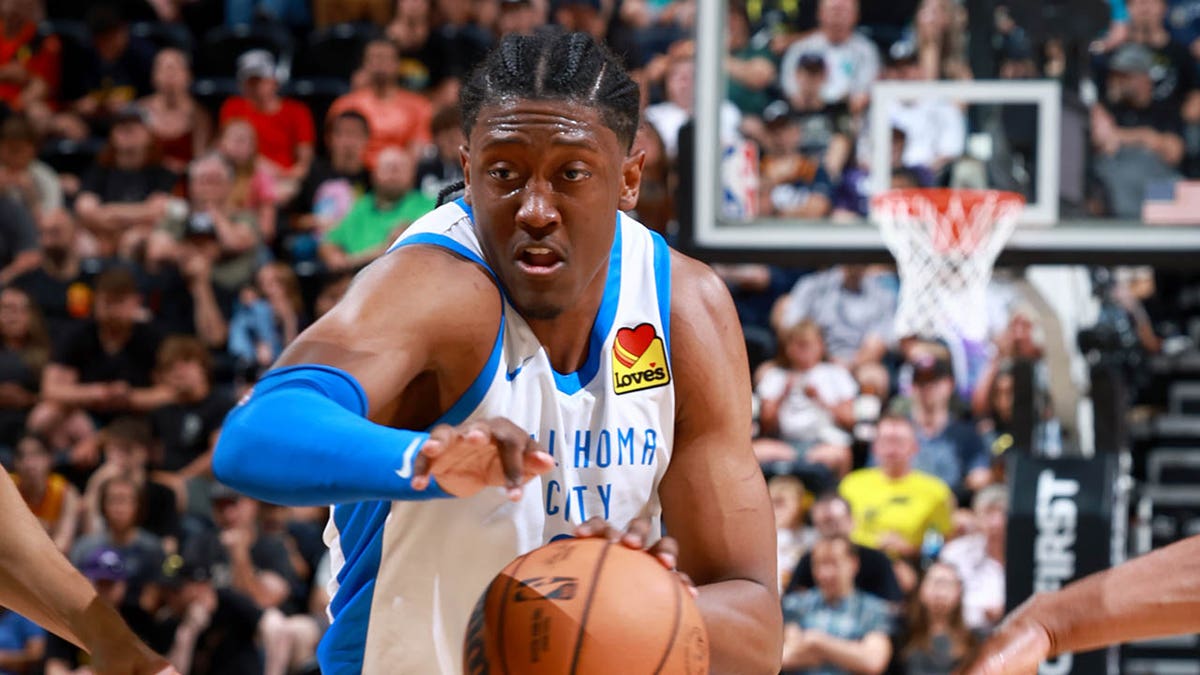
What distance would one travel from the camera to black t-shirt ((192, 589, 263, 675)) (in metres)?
7.86

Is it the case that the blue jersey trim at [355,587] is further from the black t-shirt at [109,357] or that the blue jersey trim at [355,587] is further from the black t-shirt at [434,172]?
the black t-shirt at [434,172]

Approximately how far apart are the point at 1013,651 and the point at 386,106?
7674 mm

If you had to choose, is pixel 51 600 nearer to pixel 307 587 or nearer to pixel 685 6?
pixel 307 587

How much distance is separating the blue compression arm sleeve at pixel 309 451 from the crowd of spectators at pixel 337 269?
4.07 metres

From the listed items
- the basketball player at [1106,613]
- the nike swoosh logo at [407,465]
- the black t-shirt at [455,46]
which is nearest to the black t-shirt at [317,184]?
the black t-shirt at [455,46]

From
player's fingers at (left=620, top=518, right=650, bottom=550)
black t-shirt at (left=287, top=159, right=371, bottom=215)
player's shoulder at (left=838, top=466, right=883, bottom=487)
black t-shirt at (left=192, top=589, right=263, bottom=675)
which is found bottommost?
black t-shirt at (left=192, top=589, right=263, bottom=675)

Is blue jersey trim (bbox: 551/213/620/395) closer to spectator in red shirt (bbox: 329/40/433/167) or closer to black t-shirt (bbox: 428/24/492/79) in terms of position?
spectator in red shirt (bbox: 329/40/433/167)

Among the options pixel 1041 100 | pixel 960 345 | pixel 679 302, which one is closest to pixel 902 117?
pixel 1041 100

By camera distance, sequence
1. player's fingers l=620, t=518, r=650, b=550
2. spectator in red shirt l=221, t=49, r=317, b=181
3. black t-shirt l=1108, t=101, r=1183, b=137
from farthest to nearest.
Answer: spectator in red shirt l=221, t=49, r=317, b=181, black t-shirt l=1108, t=101, r=1183, b=137, player's fingers l=620, t=518, r=650, b=550

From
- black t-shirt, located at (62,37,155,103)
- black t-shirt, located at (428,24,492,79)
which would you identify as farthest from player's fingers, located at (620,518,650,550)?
black t-shirt, located at (62,37,155,103)

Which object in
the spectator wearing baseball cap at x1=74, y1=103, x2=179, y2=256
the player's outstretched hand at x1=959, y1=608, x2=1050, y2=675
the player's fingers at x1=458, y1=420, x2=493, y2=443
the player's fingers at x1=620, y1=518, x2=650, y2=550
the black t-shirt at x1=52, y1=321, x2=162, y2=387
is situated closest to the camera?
the player's fingers at x1=458, y1=420, x2=493, y2=443

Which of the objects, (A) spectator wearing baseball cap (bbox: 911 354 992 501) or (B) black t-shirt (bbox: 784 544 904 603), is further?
(A) spectator wearing baseball cap (bbox: 911 354 992 501)

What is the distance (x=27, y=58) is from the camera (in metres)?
11.1

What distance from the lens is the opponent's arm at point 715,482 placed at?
323 centimetres
